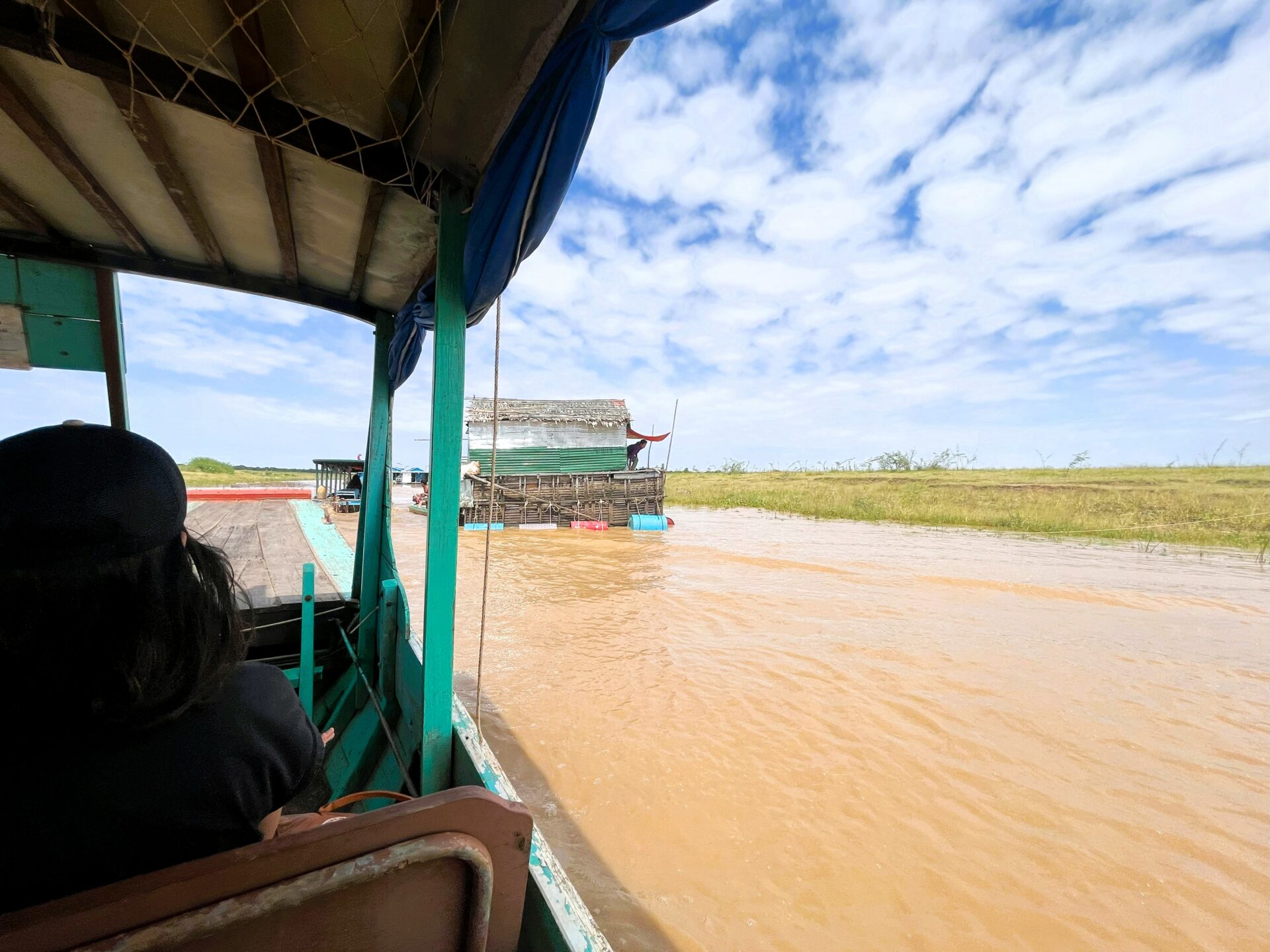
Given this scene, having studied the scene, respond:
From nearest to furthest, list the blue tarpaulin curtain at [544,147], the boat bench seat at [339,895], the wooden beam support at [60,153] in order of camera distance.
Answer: the boat bench seat at [339,895]
the blue tarpaulin curtain at [544,147]
the wooden beam support at [60,153]

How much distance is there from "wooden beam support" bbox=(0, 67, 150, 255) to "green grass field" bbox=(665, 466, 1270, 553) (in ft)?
73.0

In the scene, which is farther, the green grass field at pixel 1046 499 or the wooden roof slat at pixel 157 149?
the green grass field at pixel 1046 499

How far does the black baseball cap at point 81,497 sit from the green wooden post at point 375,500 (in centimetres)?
286

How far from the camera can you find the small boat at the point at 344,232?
2.27 ft

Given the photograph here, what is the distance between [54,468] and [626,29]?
1.42m

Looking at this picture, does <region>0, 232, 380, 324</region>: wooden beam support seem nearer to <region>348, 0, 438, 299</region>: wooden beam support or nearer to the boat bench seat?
<region>348, 0, 438, 299</region>: wooden beam support

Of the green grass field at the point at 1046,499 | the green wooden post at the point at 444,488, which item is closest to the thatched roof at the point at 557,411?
the green grass field at the point at 1046,499

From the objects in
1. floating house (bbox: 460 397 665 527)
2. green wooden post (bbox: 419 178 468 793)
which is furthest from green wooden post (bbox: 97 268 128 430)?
floating house (bbox: 460 397 665 527)

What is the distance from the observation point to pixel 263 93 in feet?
5.34

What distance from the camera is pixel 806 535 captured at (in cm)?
1753

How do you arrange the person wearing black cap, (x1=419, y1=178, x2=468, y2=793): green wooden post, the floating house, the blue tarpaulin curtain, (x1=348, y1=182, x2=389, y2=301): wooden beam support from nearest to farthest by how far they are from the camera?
the person wearing black cap < the blue tarpaulin curtain < (x1=419, y1=178, x2=468, y2=793): green wooden post < (x1=348, y1=182, x2=389, y2=301): wooden beam support < the floating house

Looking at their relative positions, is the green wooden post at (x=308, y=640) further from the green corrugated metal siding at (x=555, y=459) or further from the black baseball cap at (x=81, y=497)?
the green corrugated metal siding at (x=555, y=459)

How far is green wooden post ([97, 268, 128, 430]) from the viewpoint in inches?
119

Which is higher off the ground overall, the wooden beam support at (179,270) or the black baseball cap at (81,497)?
the wooden beam support at (179,270)
